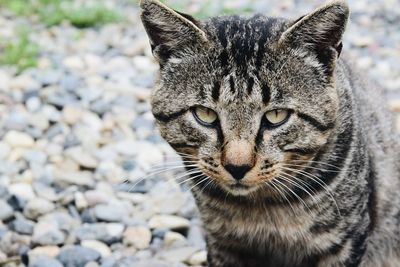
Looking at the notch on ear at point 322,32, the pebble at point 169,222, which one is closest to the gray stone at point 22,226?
the pebble at point 169,222

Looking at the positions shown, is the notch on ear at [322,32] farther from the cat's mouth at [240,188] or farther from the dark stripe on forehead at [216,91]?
the cat's mouth at [240,188]

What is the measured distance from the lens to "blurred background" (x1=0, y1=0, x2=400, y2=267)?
3.67m

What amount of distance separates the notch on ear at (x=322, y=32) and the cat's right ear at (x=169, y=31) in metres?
0.34

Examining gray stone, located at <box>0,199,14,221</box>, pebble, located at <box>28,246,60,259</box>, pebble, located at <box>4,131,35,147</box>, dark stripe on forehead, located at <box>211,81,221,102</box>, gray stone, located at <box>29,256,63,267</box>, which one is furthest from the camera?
pebble, located at <box>4,131,35,147</box>

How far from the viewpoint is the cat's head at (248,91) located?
2.66 meters

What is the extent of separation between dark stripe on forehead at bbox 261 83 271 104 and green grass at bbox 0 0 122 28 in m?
4.19

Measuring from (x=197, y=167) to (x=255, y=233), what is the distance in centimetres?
41

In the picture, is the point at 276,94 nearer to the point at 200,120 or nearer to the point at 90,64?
the point at 200,120

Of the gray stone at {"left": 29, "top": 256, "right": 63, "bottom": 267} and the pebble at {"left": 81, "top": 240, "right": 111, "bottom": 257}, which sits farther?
the pebble at {"left": 81, "top": 240, "right": 111, "bottom": 257}

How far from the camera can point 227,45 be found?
2.78m

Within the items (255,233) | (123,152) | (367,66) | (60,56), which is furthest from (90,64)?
(255,233)

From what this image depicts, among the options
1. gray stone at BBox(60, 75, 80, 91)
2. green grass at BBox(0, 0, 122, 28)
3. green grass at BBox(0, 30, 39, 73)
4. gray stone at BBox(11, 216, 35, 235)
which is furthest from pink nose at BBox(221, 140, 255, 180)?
green grass at BBox(0, 0, 122, 28)

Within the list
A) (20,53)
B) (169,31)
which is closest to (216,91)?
(169,31)

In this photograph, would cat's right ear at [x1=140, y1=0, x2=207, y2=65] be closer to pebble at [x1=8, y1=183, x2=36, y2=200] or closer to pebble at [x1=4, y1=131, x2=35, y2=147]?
pebble at [x1=8, y1=183, x2=36, y2=200]
